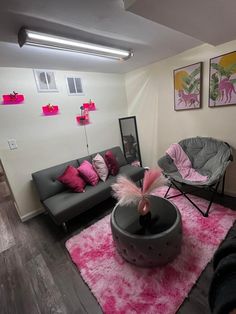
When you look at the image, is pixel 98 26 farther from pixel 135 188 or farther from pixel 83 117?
pixel 83 117

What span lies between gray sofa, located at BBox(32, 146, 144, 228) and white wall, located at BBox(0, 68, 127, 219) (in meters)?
0.23

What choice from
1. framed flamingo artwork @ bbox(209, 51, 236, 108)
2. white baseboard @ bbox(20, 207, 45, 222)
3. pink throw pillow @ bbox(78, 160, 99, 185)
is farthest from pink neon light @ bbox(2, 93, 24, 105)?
framed flamingo artwork @ bbox(209, 51, 236, 108)

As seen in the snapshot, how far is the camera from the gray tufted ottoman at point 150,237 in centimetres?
140

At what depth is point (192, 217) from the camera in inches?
83.1

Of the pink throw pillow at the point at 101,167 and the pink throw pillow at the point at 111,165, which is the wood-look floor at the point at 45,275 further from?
the pink throw pillow at the point at 111,165

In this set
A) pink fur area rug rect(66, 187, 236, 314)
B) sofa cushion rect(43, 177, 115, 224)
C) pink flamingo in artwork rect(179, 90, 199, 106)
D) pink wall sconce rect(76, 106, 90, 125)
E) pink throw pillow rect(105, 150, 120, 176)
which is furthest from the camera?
pink wall sconce rect(76, 106, 90, 125)

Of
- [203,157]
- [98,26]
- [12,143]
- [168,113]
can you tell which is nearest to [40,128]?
[12,143]

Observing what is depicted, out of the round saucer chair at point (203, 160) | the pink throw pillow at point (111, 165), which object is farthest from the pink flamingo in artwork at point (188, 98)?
the pink throw pillow at point (111, 165)

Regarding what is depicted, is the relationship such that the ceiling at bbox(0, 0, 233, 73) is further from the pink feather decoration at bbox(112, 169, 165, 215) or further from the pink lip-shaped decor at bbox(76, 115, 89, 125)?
the pink feather decoration at bbox(112, 169, 165, 215)

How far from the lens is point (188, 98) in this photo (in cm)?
264

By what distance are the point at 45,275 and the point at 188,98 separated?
2979 mm

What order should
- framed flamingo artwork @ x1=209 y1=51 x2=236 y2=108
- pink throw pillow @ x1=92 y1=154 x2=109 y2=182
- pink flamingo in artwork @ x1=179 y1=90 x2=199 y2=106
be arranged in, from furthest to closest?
pink throw pillow @ x1=92 y1=154 x2=109 y2=182 < pink flamingo in artwork @ x1=179 y1=90 x2=199 y2=106 < framed flamingo artwork @ x1=209 y1=51 x2=236 y2=108

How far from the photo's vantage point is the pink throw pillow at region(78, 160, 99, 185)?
2.55 metres

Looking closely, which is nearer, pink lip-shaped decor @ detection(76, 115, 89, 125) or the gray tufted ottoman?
the gray tufted ottoman
